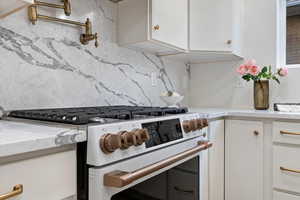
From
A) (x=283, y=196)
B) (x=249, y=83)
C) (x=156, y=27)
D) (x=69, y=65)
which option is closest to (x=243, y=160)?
(x=283, y=196)

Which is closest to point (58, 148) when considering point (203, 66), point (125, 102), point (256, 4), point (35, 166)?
point (35, 166)

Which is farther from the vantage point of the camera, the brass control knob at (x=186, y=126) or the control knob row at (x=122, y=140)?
the brass control knob at (x=186, y=126)

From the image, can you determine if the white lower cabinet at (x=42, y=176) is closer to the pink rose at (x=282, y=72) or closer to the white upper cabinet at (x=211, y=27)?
the white upper cabinet at (x=211, y=27)

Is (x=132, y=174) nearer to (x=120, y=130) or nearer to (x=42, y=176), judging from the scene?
(x=120, y=130)

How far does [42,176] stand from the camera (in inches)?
26.4

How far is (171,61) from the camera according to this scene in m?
2.35

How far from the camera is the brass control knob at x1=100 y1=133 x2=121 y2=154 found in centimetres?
77

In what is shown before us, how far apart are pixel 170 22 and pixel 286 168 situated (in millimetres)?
1280

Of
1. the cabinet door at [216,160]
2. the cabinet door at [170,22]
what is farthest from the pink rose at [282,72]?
the cabinet door at [170,22]


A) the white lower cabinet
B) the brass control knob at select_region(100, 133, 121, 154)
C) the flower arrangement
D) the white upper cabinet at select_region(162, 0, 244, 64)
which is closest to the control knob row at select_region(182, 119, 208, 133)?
the brass control knob at select_region(100, 133, 121, 154)

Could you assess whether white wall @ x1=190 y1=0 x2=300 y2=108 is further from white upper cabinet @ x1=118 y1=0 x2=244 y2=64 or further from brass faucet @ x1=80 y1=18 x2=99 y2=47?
brass faucet @ x1=80 y1=18 x2=99 y2=47

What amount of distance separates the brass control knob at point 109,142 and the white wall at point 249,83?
1.85m

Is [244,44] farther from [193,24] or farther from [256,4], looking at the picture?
[193,24]

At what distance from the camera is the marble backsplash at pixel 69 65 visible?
3.90ft
